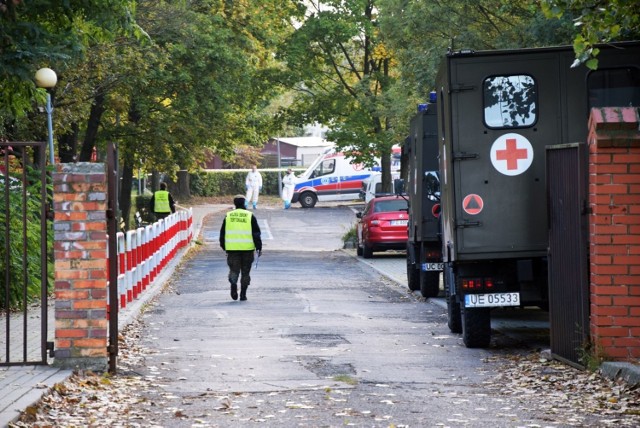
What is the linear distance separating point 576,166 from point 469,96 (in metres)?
2.52

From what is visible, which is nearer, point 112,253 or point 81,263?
point 81,263

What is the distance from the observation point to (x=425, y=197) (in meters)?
19.6

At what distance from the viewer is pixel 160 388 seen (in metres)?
10.4

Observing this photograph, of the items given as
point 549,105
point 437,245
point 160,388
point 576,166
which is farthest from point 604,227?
point 437,245

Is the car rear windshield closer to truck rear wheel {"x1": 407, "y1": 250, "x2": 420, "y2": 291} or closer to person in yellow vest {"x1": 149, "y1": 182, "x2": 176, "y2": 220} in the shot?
person in yellow vest {"x1": 149, "y1": 182, "x2": 176, "y2": 220}

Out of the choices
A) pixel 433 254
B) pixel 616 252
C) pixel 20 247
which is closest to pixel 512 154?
pixel 616 252

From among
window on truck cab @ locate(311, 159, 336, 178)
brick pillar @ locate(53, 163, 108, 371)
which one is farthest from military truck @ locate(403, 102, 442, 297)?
window on truck cab @ locate(311, 159, 336, 178)

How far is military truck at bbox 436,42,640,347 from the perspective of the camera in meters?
13.2

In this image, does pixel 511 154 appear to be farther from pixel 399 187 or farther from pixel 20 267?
pixel 399 187

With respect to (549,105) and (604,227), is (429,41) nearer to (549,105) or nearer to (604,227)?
(549,105)

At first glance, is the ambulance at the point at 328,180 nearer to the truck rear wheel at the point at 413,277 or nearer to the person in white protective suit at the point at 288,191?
the person in white protective suit at the point at 288,191

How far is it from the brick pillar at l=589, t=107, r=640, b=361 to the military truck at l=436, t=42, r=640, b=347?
247 centimetres

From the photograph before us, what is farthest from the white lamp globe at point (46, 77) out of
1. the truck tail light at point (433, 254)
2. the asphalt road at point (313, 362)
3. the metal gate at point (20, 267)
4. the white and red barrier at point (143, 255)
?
the truck tail light at point (433, 254)

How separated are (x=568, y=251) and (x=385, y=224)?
68.1 ft
